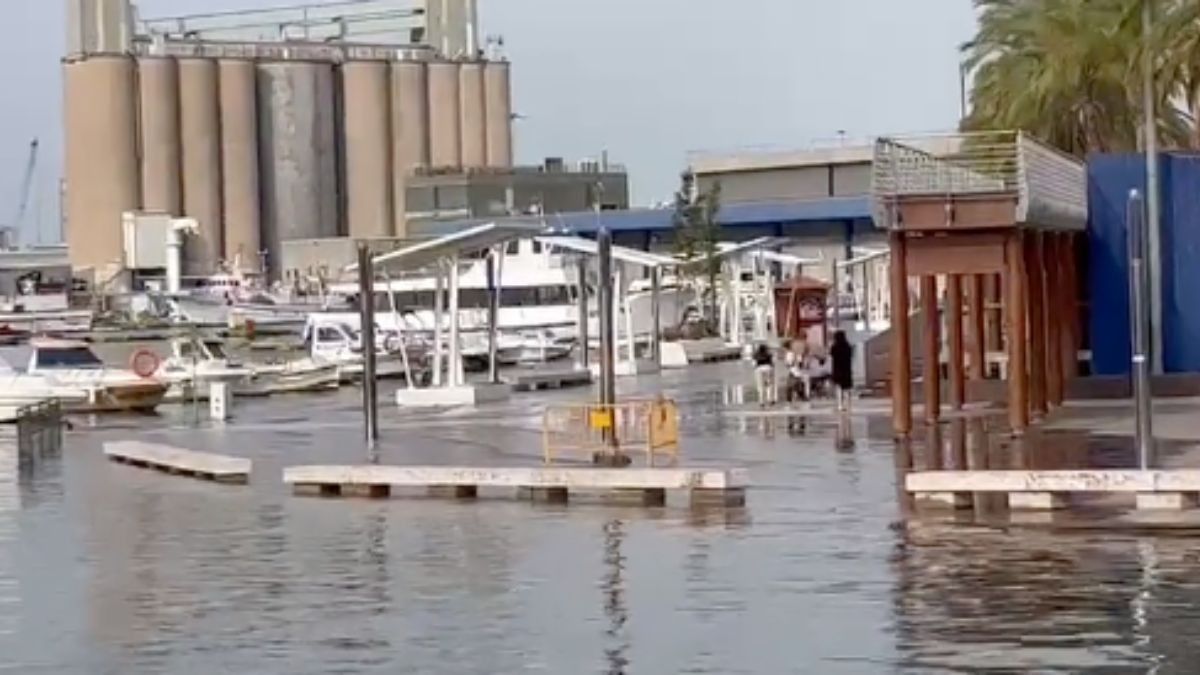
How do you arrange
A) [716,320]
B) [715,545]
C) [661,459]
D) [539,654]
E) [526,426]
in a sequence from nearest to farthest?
1. [539,654]
2. [715,545]
3. [661,459]
4. [526,426]
5. [716,320]

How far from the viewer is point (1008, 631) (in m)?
16.1

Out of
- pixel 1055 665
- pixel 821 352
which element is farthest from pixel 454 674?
pixel 821 352

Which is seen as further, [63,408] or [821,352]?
[63,408]

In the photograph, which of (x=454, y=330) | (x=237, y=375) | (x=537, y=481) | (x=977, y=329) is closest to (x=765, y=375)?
(x=977, y=329)

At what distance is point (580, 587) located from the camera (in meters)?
19.5

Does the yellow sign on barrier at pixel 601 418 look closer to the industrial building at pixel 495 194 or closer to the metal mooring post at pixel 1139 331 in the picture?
the metal mooring post at pixel 1139 331

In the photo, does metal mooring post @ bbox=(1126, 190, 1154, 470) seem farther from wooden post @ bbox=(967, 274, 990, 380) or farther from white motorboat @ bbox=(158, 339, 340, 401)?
white motorboat @ bbox=(158, 339, 340, 401)

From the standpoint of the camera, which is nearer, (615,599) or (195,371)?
(615,599)

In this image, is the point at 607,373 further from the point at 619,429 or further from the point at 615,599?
the point at 615,599

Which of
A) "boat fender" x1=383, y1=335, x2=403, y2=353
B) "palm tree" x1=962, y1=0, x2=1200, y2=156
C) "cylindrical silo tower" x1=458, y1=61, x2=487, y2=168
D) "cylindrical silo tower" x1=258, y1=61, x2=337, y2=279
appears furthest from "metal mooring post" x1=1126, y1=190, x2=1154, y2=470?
"cylindrical silo tower" x1=458, y1=61, x2=487, y2=168

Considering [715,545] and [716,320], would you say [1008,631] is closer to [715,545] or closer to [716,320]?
[715,545]

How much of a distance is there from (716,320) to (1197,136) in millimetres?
41213

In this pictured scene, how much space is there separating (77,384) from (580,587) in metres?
41.3

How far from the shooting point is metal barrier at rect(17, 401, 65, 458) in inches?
1697
